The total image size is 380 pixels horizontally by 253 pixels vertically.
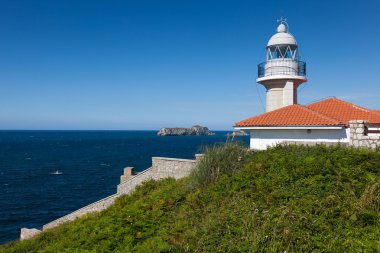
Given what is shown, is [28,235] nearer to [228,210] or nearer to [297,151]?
[228,210]

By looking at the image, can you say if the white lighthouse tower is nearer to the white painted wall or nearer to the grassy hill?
the white painted wall

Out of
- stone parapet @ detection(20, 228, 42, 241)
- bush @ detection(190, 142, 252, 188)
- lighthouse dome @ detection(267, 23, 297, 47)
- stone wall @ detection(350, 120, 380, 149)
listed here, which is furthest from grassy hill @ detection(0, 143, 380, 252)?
lighthouse dome @ detection(267, 23, 297, 47)

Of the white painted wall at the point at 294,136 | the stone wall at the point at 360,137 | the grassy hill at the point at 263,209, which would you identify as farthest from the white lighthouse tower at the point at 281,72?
the grassy hill at the point at 263,209

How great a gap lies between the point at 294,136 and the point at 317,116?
4.92 ft

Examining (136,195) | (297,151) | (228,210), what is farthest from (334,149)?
(136,195)

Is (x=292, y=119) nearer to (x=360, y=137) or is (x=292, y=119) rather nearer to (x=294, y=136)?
(x=294, y=136)

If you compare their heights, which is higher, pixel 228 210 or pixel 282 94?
pixel 282 94

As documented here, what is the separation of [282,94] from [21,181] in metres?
42.4

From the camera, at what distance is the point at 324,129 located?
1449 centimetres

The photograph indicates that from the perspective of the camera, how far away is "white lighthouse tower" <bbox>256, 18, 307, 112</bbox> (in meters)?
18.8

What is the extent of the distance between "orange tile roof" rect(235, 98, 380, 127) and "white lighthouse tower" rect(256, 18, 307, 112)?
1823 millimetres

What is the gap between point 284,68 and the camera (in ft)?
62.0

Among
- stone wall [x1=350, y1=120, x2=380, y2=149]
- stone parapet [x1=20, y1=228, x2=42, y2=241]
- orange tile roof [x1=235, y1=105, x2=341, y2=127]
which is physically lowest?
stone parapet [x1=20, y1=228, x2=42, y2=241]

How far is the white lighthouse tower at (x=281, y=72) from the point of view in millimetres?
18828
